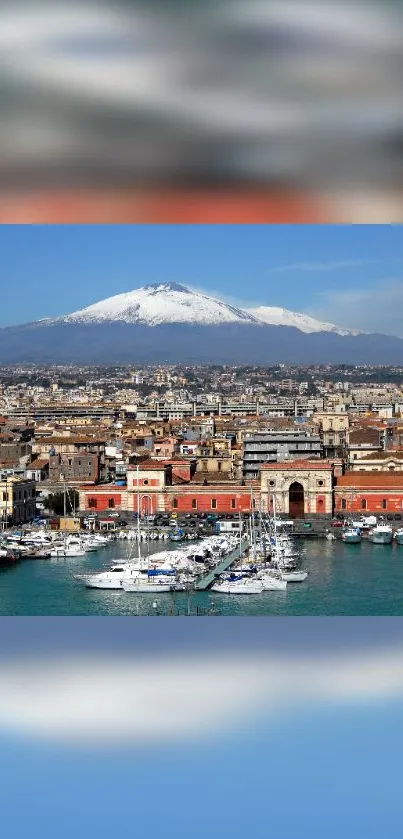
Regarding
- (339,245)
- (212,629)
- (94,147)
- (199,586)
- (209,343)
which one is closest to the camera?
(94,147)

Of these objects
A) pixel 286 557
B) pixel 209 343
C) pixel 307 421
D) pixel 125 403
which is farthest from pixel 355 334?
pixel 125 403

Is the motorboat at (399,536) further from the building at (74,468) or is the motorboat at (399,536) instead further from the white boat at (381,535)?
the building at (74,468)

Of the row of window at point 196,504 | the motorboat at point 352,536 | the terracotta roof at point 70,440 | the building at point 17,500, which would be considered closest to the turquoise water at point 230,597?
the motorboat at point 352,536

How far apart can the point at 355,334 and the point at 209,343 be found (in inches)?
94.8

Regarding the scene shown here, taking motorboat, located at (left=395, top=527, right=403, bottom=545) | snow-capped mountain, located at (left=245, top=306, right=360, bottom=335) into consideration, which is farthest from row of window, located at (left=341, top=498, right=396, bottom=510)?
snow-capped mountain, located at (left=245, top=306, right=360, bottom=335)

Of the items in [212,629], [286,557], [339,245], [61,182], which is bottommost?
[286,557]

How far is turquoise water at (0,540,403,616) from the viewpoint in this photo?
6031 mm

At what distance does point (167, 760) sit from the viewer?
1.29m

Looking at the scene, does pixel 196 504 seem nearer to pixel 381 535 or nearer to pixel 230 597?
pixel 381 535

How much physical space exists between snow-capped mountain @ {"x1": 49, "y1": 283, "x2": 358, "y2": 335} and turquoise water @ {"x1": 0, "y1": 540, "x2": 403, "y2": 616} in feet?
5.56

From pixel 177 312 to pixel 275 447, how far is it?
3245 millimetres

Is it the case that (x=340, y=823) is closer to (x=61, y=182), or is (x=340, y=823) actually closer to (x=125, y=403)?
(x=61, y=182)

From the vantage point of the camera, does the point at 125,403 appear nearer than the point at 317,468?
No

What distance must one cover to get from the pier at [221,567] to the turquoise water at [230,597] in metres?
0.17
